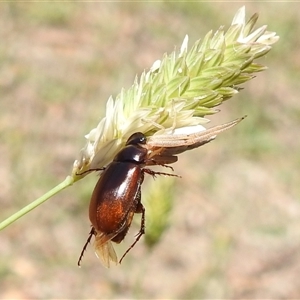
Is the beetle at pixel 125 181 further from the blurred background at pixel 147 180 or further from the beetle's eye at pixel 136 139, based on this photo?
the blurred background at pixel 147 180

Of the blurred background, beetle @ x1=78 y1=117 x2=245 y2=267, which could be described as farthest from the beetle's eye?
the blurred background

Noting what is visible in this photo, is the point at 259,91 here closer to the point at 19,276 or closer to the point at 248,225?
the point at 248,225

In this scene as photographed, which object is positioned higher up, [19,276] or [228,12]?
[228,12]

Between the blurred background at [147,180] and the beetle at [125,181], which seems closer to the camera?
the beetle at [125,181]

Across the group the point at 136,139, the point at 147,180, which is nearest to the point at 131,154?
the point at 136,139

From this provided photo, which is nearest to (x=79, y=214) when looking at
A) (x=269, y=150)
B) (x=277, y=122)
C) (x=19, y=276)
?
(x=19, y=276)

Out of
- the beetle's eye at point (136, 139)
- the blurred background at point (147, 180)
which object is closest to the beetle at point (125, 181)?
the beetle's eye at point (136, 139)

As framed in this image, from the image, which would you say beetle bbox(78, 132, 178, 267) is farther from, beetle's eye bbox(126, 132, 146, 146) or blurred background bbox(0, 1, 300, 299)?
blurred background bbox(0, 1, 300, 299)
